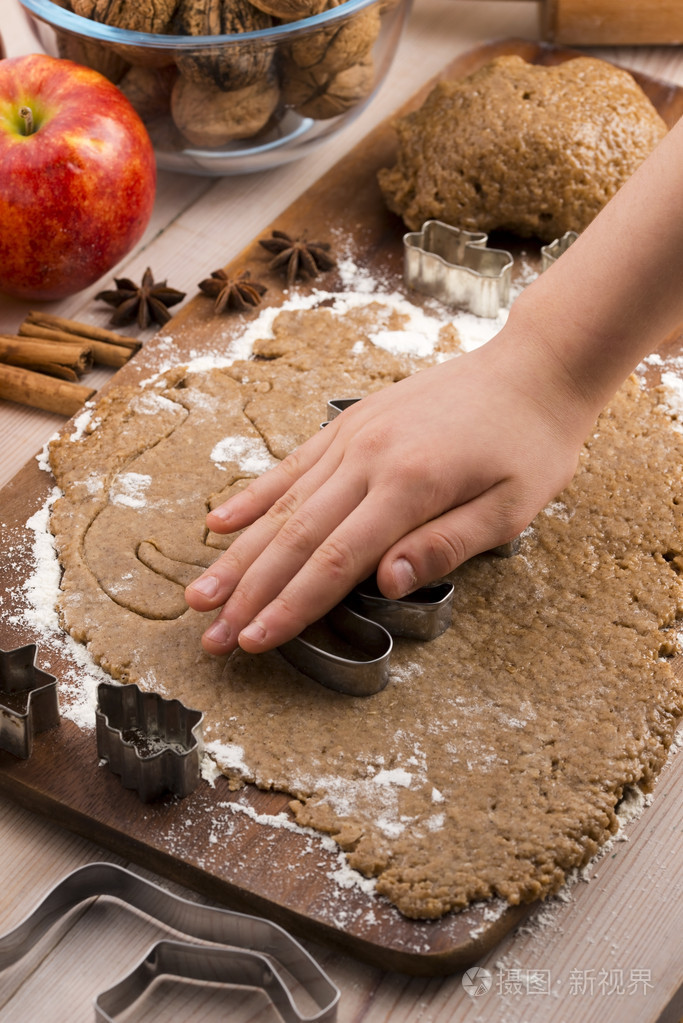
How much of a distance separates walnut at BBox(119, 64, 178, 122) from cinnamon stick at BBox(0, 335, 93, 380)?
1.47ft

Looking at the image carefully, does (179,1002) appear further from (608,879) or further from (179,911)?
(608,879)

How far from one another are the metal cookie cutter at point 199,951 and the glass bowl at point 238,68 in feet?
4.07

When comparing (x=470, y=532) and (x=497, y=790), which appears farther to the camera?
(x=470, y=532)

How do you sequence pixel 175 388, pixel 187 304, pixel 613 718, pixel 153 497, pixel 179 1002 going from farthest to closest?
pixel 187 304 < pixel 175 388 < pixel 153 497 < pixel 613 718 < pixel 179 1002

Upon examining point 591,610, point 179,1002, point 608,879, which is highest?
point 591,610

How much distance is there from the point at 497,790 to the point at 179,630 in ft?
1.44

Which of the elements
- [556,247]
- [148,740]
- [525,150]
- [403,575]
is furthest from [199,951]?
[525,150]

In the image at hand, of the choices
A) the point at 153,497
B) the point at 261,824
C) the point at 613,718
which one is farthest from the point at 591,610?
the point at 153,497

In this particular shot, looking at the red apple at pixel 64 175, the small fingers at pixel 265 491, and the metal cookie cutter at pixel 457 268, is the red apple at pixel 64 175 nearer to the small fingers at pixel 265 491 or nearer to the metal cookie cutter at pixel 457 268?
the metal cookie cutter at pixel 457 268

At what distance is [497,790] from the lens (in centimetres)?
119

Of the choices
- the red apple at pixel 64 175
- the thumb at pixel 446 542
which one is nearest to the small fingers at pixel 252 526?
the thumb at pixel 446 542

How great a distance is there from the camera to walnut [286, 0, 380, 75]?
68.6 inches

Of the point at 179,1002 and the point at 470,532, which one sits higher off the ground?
the point at 470,532

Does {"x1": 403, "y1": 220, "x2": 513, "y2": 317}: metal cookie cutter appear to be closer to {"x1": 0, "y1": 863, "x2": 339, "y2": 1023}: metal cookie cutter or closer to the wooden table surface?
the wooden table surface
